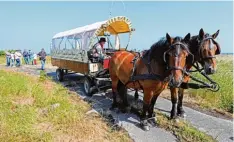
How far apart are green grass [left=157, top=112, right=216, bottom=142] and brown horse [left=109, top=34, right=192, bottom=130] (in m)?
0.42

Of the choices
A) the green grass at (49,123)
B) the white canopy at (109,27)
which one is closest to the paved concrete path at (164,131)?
the green grass at (49,123)

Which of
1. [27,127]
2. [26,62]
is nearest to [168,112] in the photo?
[27,127]

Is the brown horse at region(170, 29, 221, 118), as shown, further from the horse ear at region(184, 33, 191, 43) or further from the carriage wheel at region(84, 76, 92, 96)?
the carriage wheel at region(84, 76, 92, 96)

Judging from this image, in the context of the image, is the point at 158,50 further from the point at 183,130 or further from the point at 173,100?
the point at 183,130

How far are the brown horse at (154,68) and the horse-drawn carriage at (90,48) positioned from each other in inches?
64.0

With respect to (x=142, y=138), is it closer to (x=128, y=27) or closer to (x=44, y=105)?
(x=44, y=105)

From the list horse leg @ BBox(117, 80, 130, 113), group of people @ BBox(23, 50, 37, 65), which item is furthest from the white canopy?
group of people @ BBox(23, 50, 37, 65)

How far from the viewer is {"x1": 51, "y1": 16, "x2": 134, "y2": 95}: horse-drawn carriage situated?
8.83 m

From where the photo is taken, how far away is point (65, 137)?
4.92 meters

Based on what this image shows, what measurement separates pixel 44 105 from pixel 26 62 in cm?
2166

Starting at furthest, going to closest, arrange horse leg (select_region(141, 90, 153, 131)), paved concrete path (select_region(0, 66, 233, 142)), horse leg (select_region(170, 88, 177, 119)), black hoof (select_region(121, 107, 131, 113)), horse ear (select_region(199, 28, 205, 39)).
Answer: black hoof (select_region(121, 107, 131, 113)) < horse leg (select_region(170, 88, 177, 119)) < horse leg (select_region(141, 90, 153, 131)) < paved concrete path (select_region(0, 66, 233, 142)) < horse ear (select_region(199, 28, 205, 39))

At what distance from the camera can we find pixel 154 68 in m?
5.64

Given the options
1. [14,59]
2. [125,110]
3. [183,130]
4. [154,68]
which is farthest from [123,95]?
[14,59]

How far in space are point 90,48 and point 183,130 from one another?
443cm
